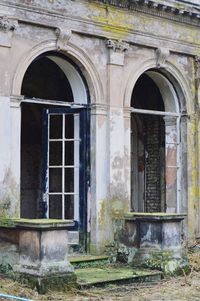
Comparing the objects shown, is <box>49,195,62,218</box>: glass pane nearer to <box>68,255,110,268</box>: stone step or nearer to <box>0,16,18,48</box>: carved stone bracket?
<box>68,255,110,268</box>: stone step

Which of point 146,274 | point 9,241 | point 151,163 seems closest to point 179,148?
point 151,163

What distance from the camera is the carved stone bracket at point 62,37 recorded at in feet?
33.1

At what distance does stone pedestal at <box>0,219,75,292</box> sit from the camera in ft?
26.6

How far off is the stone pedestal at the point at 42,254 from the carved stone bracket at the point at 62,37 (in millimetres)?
3110

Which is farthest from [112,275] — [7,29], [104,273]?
[7,29]

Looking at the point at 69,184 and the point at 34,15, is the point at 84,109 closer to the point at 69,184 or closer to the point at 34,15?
the point at 34,15

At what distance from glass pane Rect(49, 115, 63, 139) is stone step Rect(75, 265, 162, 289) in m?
3.66

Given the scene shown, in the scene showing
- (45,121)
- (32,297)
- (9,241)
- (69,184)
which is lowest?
(32,297)

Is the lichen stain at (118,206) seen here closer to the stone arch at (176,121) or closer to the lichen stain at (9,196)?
the stone arch at (176,121)

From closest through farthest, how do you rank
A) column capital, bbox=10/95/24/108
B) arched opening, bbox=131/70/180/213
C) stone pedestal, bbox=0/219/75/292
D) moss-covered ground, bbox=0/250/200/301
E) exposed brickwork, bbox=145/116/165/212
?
moss-covered ground, bbox=0/250/200/301 → stone pedestal, bbox=0/219/75/292 → column capital, bbox=10/95/24/108 → arched opening, bbox=131/70/180/213 → exposed brickwork, bbox=145/116/165/212

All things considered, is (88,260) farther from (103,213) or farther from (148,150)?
(148,150)

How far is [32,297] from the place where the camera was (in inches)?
306

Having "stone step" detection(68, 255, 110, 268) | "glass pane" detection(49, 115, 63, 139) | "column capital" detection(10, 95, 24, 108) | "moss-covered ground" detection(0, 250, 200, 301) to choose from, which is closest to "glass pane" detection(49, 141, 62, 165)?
"glass pane" detection(49, 115, 63, 139)

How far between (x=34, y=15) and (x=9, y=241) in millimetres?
3515
